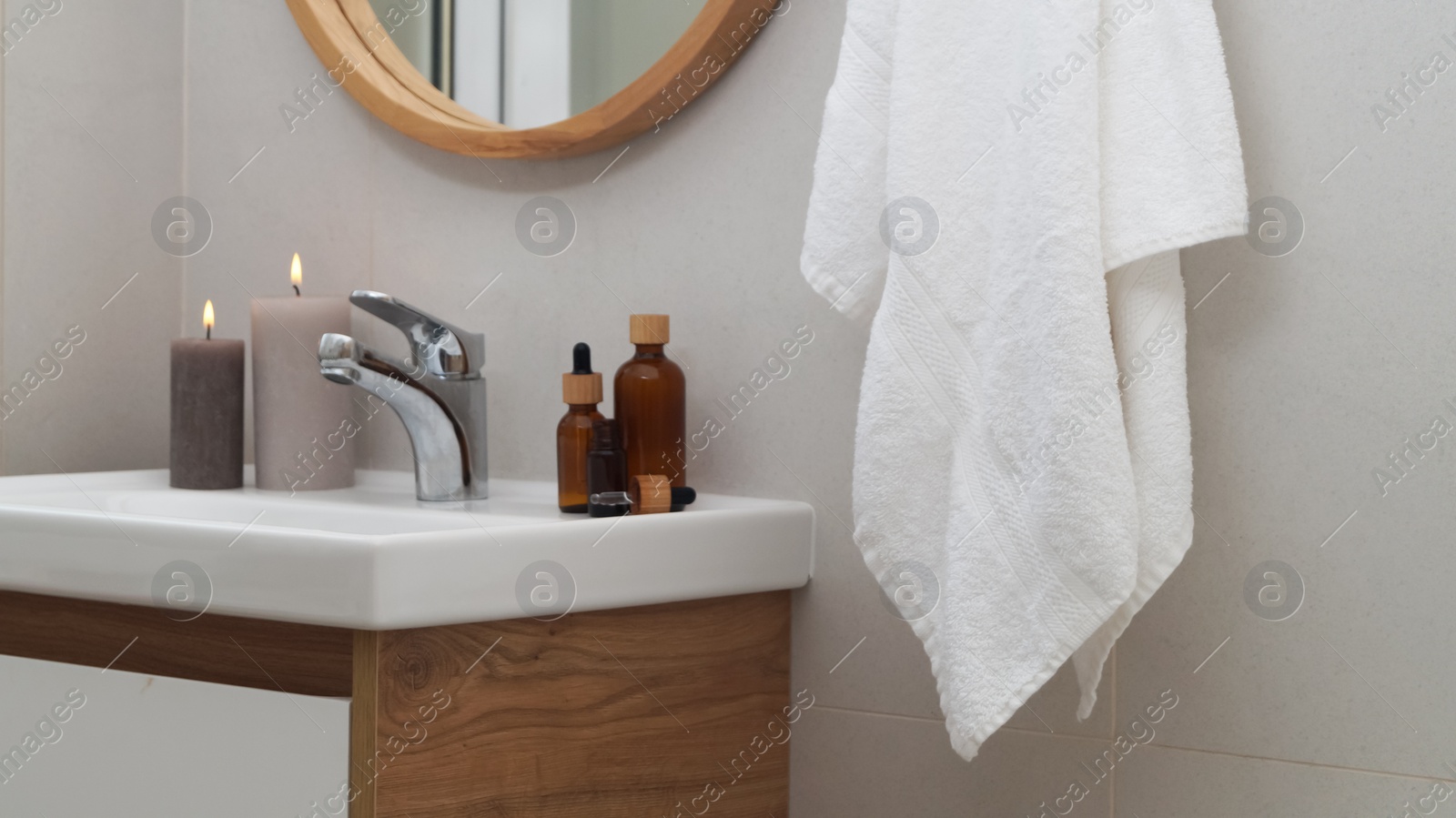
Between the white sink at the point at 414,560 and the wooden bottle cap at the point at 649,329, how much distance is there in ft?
0.51

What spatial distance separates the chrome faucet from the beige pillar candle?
0.37 ft

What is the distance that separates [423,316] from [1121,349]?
627 millimetres

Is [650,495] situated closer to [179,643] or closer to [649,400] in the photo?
[649,400]

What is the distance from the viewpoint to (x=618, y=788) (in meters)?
0.89

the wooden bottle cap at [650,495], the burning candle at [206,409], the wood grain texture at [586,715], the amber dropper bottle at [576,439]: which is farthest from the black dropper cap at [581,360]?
the burning candle at [206,409]

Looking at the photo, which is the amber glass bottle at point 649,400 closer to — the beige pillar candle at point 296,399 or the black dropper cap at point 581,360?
the black dropper cap at point 581,360

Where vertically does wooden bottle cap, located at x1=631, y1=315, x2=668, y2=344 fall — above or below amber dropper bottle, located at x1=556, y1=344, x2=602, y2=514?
above

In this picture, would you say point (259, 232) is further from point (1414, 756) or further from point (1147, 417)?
point (1414, 756)

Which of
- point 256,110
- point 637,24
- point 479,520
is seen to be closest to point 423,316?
point 479,520

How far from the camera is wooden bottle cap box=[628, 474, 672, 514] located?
37.0 inches

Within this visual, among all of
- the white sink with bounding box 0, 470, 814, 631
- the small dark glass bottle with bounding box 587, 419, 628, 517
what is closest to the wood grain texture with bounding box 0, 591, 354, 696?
the white sink with bounding box 0, 470, 814, 631

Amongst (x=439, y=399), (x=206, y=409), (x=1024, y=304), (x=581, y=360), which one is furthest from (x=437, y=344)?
(x=1024, y=304)

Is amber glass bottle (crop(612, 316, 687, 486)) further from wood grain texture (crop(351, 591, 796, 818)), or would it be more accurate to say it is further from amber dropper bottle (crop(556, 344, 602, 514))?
wood grain texture (crop(351, 591, 796, 818))

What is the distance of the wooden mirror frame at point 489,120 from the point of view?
108 cm
